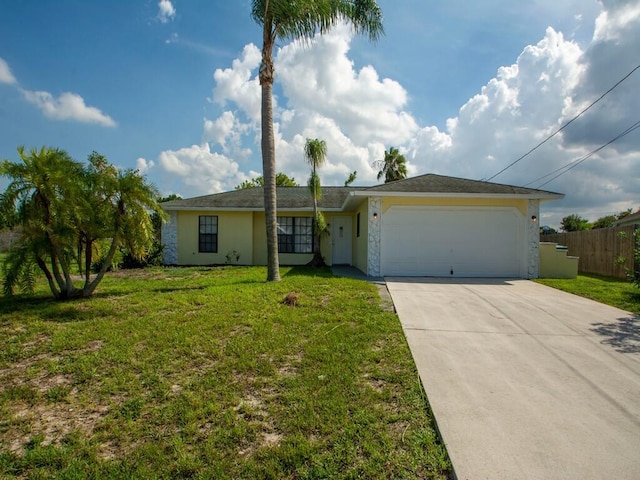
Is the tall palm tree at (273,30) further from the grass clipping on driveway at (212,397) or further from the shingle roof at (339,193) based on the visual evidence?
the grass clipping on driveway at (212,397)

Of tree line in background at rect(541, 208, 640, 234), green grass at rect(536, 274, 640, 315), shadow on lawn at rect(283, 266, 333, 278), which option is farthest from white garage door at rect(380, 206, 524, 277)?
tree line in background at rect(541, 208, 640, 234)

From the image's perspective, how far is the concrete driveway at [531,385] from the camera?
2.36 m

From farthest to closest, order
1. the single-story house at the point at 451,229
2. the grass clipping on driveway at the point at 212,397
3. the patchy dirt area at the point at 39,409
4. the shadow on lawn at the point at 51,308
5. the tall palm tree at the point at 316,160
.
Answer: the tall palm tree at the point at 316,160
the single-story house at the point at 451,229
the shadow on lawn at the point at 51,308
the patchy dirt area at the point at 39,409
the grass clipping on driveway at the point at 212,397

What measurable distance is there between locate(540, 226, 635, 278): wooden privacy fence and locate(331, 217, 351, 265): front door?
944 cm

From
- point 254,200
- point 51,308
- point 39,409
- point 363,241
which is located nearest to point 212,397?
point 39,409

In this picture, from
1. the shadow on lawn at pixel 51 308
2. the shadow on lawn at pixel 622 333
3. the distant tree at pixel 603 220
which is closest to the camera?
the shadow on lawn at pixel 622 333

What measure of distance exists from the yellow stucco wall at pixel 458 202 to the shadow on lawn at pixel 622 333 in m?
5.31

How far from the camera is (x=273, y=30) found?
28.8 ft

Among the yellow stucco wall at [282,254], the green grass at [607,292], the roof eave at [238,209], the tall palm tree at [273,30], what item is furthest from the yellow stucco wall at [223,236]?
the green grass at [607,292]

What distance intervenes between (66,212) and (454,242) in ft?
33.4

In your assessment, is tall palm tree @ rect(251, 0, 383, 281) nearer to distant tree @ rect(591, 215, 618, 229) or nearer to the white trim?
the white trim

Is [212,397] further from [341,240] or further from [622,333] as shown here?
[341,240]

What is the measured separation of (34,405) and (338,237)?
1299cm

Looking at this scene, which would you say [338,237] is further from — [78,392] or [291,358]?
[78,392]
